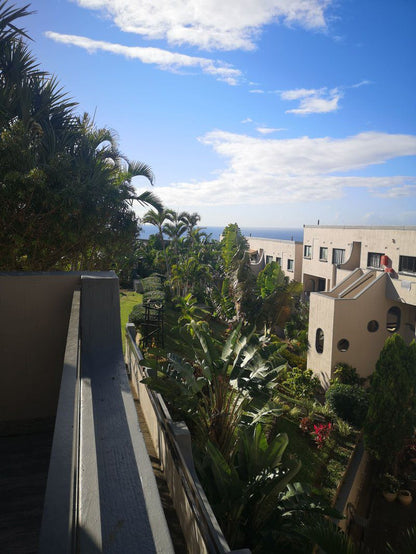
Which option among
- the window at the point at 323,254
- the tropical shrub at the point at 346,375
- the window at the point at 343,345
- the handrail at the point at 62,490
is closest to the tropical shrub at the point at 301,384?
the tropical shrub at the point at 346,375

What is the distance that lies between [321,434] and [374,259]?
44.6 ft

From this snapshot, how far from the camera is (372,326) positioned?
19.3 m

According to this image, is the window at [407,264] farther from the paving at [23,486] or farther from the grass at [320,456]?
the paving at [23,486]

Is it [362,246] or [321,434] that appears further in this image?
[362,246]

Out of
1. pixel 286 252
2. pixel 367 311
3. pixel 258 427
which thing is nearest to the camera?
pixel 258 427

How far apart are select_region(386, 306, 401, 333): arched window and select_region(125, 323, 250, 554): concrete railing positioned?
15.3 m

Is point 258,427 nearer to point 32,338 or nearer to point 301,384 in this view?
point 32,338

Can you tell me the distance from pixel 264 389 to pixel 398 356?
5.51 metres

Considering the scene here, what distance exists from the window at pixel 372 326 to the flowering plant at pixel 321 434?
23.2ft

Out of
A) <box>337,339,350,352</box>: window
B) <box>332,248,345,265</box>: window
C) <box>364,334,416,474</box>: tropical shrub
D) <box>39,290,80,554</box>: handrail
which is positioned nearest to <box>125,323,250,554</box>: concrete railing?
<box>39,290,80,554</box>: handrail

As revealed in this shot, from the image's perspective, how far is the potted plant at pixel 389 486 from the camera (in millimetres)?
11672

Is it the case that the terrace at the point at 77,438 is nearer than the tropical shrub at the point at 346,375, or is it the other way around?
the terrace at the point at 77,438

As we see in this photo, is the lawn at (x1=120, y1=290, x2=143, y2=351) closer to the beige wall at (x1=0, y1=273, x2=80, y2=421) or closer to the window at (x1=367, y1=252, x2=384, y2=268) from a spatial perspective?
the beige wall at (x1=0, y1=273, x2=80, y2=421)

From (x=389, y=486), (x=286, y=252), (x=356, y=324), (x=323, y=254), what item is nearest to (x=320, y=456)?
(x=389, y=486)
